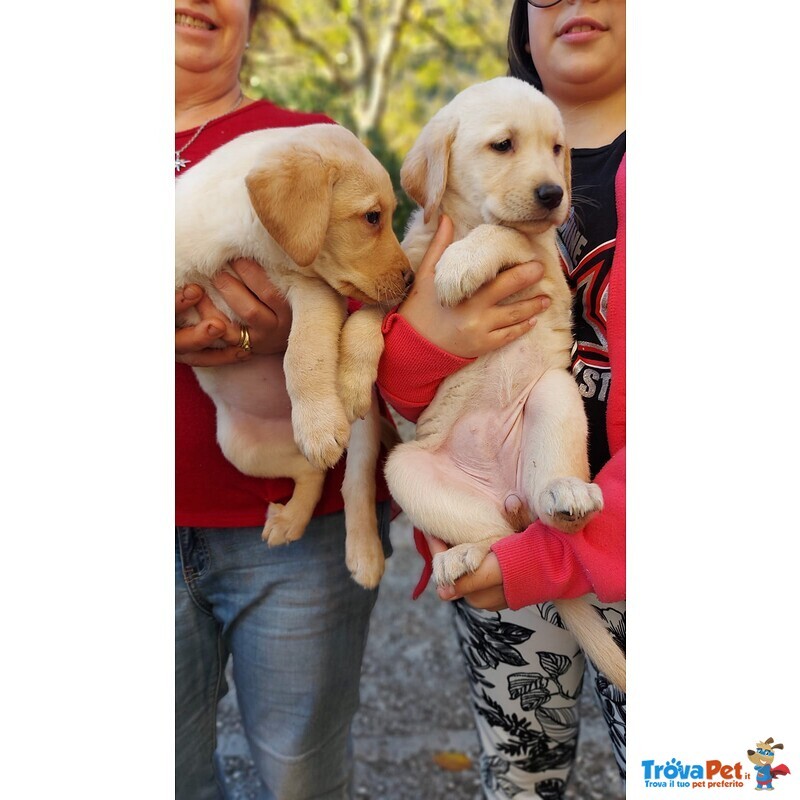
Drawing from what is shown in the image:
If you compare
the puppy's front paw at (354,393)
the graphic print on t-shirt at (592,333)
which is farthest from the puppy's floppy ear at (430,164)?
the puppy's front paw at (354,393)

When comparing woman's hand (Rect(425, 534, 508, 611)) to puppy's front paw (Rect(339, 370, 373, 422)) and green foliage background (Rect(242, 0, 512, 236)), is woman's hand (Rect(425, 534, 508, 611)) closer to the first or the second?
puppy's front paw (Rect(339, 370, 373, 422))

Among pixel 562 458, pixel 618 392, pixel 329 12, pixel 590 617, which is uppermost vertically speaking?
pixel 329 12

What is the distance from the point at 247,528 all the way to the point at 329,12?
6691mm

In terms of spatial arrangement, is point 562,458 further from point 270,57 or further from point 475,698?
point 270,57

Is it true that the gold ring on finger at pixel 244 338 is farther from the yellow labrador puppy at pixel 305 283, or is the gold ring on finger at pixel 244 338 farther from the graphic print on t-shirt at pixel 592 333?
the graphic print on t-shirt at pixel 592 333

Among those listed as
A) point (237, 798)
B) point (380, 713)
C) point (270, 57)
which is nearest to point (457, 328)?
point (237, 798)

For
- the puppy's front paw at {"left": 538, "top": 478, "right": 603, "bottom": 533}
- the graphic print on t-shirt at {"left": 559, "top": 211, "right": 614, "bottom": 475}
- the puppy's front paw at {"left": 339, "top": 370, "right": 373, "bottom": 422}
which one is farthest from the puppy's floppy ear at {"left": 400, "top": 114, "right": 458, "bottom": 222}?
the puppy's front paw at {"left": 538, "top": 478, "right": 603, "bottom": 533}

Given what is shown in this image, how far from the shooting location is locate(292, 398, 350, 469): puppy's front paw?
1.57m

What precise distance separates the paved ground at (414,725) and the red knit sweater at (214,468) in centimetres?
122

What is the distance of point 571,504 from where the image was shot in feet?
4.58

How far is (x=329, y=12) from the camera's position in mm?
7281
